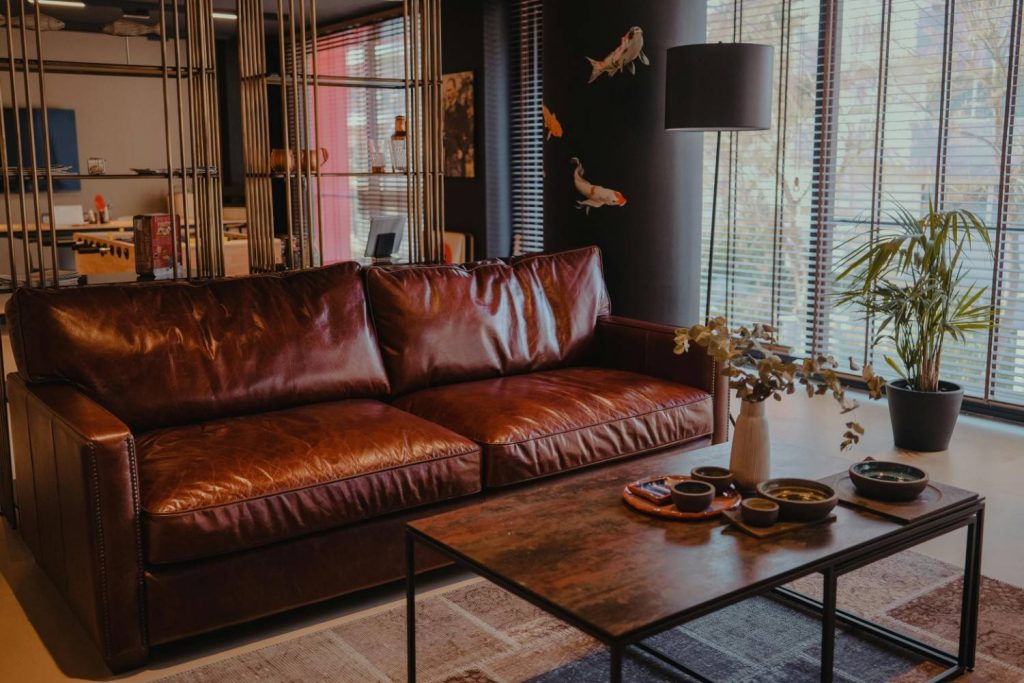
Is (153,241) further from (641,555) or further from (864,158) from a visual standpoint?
(864,158)

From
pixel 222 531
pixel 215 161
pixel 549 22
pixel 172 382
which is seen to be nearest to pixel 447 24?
pixel 549 22

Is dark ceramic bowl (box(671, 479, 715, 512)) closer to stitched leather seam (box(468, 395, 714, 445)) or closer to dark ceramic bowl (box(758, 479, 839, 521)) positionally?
dark ceramic bowl (box(758, 479, 839, 521))

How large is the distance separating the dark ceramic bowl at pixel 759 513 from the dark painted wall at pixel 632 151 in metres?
2.62

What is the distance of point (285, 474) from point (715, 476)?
112 cm

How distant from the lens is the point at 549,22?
4859 millimetres

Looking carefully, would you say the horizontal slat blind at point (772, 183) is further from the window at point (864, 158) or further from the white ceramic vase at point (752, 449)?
the white ceramic vase at point (752, 449)

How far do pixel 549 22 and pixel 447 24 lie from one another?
279cm

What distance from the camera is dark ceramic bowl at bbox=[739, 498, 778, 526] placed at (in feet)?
7.03

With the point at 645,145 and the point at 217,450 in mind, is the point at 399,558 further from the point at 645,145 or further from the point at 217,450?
the point at 645,145

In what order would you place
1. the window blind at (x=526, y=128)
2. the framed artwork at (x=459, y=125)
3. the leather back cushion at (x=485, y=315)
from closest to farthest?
the leather back cushion at (x=485, y=315) < the window blind at (x=526, y=128) < the framed artwork at (x=459, y=125)

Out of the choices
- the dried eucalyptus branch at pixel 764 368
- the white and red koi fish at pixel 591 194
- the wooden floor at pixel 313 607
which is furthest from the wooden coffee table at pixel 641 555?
the white and red koi fish at pixel 591 194

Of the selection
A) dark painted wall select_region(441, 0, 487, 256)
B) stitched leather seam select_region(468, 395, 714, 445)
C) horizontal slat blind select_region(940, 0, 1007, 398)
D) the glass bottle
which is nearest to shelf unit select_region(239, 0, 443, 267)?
the glass bottle

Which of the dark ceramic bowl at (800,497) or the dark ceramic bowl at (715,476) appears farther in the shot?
the dark ceramic bowl at (715,476)

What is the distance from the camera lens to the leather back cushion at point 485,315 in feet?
11.6
